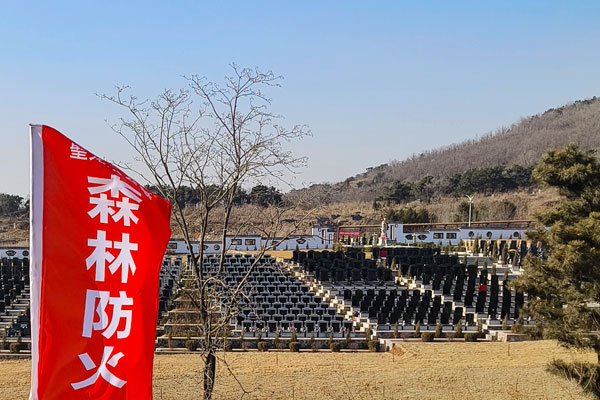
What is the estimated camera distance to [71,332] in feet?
12.2

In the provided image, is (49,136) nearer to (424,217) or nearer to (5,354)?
(5,354)

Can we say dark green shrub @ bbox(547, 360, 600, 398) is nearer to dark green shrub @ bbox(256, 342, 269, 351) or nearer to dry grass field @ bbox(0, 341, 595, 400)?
dry grass field @ bbox(0, 341, 595, 400)

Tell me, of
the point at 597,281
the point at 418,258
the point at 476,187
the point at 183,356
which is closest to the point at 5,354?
the point at 183,356

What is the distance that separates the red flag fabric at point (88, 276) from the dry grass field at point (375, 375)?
7.67 meters

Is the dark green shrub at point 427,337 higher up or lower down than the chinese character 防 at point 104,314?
lower down

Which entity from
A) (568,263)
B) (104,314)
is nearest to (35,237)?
(104,314)

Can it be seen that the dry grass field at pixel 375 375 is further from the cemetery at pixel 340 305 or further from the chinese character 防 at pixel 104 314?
the chinese character 防 at pixel 104 314

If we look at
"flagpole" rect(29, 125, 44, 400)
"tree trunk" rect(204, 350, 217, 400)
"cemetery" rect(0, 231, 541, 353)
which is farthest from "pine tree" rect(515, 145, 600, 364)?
"flagpole" rect(29, 125, 44, 400)

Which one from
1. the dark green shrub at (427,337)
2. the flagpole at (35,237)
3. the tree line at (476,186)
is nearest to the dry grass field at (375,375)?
the dark green shrub at (427,337)

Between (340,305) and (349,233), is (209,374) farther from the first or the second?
(349,233)

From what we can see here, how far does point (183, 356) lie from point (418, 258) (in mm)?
20195

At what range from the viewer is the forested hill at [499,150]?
118 meters

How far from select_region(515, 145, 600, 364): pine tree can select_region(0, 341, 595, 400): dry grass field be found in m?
1.38

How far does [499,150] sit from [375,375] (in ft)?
420
